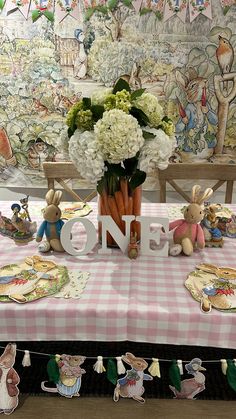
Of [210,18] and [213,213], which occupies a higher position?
[210,18]

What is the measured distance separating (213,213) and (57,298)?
648 mm

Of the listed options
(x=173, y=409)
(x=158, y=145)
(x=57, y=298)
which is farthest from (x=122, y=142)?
Result: (x=173, y=409)

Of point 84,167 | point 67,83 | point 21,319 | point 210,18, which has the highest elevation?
point 210,18

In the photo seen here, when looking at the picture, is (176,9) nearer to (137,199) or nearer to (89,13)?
(89,13)

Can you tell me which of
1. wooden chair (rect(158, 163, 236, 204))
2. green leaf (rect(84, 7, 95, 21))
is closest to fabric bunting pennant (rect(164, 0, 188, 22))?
green leaf (rect(84, 7, 95, 21))

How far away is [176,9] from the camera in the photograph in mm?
2232

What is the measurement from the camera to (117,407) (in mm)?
1043

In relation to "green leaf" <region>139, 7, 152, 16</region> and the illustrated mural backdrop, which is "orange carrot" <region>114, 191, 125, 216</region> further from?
"green leaf" <region>139, 7, 152, 16</region>

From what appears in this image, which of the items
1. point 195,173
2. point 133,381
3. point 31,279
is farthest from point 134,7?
point 133,381

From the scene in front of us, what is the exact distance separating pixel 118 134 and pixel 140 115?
0.45 feet

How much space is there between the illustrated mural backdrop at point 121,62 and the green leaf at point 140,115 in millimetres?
1401

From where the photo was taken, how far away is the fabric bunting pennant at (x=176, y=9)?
222cm

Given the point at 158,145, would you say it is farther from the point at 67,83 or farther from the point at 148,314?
the point at 67,83

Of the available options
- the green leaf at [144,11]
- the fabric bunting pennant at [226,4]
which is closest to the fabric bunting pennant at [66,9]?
the green leaf at [144,11]
